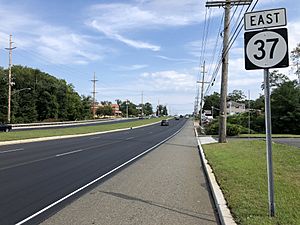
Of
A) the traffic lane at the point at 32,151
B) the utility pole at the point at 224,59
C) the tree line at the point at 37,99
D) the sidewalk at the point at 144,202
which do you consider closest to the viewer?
the sidewalk at the point at 144,202

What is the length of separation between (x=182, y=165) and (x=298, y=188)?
20.9ft

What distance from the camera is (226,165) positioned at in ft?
39.7

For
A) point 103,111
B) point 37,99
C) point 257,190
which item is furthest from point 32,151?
point 103,111

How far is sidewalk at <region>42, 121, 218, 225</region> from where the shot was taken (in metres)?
6.04

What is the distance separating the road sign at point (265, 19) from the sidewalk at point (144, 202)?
3.43 metres

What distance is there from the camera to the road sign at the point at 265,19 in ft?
18.9

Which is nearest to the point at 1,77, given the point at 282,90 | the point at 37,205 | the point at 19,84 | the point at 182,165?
the point at 19,84

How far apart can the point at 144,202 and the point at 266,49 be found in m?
3.89

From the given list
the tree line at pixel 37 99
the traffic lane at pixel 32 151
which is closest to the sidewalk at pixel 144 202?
the traffic lane at pixel 32 151

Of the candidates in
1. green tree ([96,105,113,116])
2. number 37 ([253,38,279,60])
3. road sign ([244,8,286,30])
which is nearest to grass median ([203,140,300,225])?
number 37 ([253,38,279,60])

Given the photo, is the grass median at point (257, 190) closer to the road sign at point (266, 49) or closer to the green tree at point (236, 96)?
the road sign at point (266, 49)

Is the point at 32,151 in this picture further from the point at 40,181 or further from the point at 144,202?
the point at 144,202

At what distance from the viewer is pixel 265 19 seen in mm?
5883

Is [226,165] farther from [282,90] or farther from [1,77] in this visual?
[1,77]
